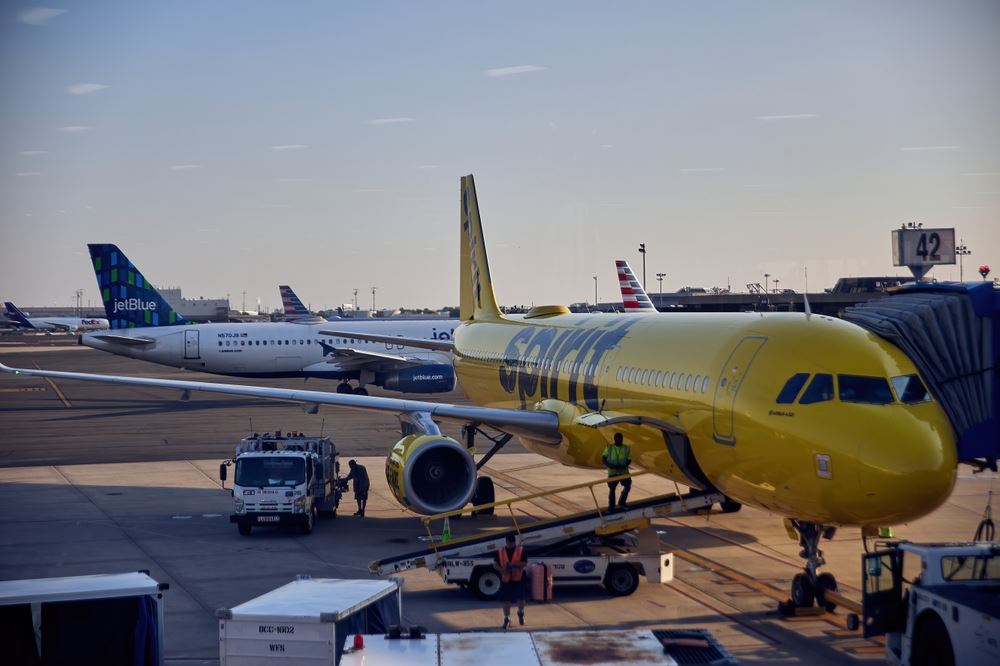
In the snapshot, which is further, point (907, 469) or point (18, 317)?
point (18, 317)

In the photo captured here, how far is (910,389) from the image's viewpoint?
14477 mm

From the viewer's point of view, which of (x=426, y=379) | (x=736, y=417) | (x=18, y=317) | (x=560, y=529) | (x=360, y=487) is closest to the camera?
(x=736, y=417)

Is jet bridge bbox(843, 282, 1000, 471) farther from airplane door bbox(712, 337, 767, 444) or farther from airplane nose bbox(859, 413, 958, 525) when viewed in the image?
airplane door bbox(712, 337, 767, 444)

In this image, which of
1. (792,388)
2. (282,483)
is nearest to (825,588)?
(792,388)

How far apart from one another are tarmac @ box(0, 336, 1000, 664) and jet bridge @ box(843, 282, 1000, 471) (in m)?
3.27

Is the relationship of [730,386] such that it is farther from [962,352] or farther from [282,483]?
[282,483]

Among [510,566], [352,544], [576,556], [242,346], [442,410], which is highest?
[242,346]

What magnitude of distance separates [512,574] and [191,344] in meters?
41.2

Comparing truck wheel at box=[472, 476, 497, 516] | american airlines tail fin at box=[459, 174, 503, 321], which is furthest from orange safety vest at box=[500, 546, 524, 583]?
american airlines tail fin at box=[459, 174, 503, 321]

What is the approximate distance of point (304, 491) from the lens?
2358 centimetres

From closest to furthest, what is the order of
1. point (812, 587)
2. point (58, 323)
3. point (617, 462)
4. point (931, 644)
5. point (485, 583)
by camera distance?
1. point (931, 644)
2. point (812, 587)
3. point (485, 583)
4. point (617, 462)
5. point (58, 323)

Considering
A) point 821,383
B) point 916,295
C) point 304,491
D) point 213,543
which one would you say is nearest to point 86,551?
point 213,543

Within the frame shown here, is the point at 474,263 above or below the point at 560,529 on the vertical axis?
above

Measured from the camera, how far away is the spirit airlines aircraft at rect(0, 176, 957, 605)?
13836mm
